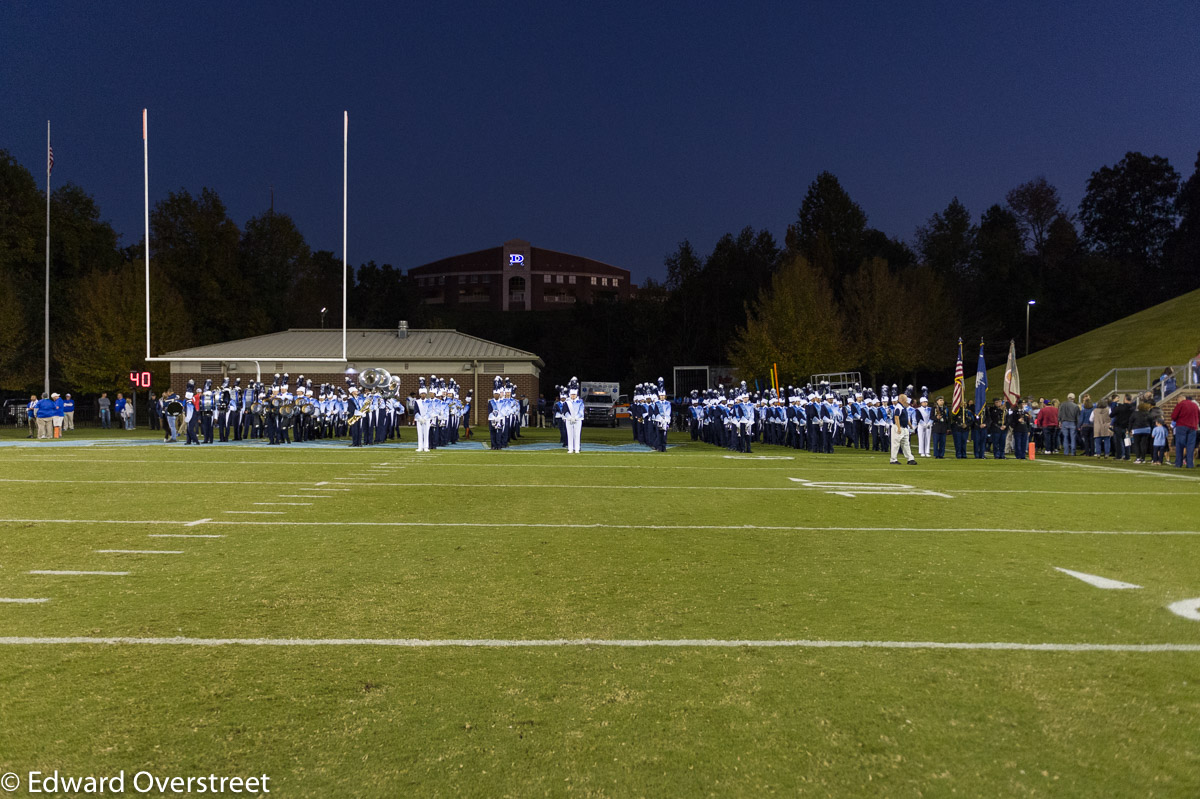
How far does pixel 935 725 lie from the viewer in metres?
3.48

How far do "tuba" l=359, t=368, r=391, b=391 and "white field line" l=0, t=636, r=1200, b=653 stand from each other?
1879 centimetres

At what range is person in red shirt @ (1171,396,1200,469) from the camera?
57.1ft

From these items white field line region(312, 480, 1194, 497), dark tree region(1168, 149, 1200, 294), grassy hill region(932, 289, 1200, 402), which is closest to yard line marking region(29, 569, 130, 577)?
white field line region(312, 480, 1194, 497)

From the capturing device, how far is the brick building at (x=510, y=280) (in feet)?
303

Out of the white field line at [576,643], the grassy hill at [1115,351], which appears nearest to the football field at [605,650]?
the white field line at [576,643]

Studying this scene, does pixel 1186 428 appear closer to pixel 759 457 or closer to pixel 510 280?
pixel 759 457

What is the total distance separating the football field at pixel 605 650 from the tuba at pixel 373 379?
13590 mm

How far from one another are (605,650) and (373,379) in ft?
66.1

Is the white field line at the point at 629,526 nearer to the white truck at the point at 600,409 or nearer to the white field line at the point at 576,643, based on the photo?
the white field line at the point at 576,643

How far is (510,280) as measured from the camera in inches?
3644

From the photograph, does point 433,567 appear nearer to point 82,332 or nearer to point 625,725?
point 625,725

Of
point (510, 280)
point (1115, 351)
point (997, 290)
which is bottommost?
point (1115, 351)

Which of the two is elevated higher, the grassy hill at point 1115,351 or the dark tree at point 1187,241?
the dark tree at point 1187,241

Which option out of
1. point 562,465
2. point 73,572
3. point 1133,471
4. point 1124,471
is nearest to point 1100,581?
point 73,572
